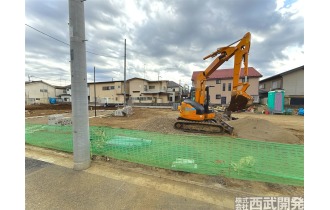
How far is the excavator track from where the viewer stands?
7.55 m

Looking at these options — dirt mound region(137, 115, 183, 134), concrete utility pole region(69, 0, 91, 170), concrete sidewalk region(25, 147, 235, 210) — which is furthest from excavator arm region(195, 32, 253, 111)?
concrete utility pole region(69, 0, 91, 170)

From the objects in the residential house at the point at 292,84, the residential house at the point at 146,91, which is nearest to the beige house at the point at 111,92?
the residential house at the point at 146,91

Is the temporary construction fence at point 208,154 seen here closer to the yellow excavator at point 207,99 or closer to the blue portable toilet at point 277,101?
the yellow excavator at point 207,99

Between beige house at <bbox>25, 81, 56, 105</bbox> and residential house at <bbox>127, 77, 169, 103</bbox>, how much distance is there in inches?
965

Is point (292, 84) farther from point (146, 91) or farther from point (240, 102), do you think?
point (146, 91)

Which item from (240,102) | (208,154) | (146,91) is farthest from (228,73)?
(208,154)

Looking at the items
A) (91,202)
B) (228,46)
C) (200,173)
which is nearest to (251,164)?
(200,173)

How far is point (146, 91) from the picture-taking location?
119 feet

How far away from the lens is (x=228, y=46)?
25.0ft

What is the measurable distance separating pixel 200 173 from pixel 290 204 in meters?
1.43

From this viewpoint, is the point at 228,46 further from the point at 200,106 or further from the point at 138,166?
the point at 138,166

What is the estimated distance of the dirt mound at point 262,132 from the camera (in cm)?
647

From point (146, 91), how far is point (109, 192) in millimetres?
34235

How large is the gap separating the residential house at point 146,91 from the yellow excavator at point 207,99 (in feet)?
80.7
